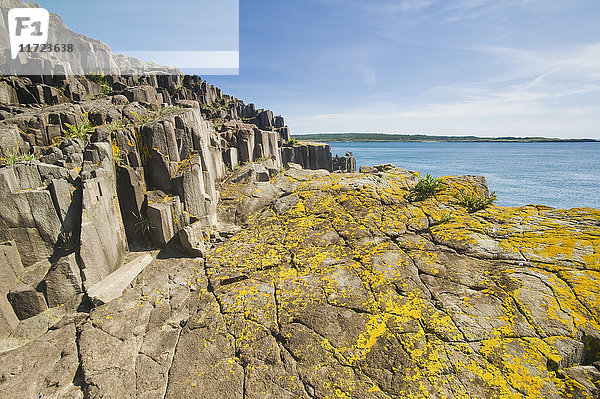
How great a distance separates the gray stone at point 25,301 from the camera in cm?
541

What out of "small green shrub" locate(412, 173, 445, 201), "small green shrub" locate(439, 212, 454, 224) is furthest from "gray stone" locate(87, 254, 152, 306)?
"small green shrub" locate(412, 173, 445, 201)

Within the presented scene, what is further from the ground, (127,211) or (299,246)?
(127,211)

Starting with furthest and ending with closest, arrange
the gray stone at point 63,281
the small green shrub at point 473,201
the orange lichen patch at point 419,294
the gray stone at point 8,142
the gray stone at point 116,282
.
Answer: the small green shrub at point 473,201
the gray stone at point 8,142
the gray stone at point 116,282
the gray stone at point 63,281
the orange lichen patch at point 419,294

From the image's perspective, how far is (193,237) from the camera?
7.42m

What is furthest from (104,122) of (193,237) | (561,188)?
(561,188)

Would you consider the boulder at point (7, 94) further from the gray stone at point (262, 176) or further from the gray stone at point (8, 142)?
the gray stone at point (262, 176)

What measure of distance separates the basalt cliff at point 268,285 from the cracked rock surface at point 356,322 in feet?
0.10

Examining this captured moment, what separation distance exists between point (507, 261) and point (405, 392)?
161 inches

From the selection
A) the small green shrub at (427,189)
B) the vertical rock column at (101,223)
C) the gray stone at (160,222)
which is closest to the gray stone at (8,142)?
the vertical rock column at (101,223)

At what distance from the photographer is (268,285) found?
19.6 ft

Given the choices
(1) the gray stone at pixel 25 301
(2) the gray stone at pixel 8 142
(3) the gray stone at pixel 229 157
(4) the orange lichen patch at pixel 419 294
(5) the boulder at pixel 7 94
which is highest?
(5) the boulder at pixel 7 94

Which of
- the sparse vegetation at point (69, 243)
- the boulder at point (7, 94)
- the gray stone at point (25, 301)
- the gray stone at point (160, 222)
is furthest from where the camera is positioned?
the boulder at point (7, 94)

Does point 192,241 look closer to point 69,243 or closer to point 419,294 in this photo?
point 69,243

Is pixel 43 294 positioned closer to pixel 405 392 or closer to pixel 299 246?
pixel 299 246
